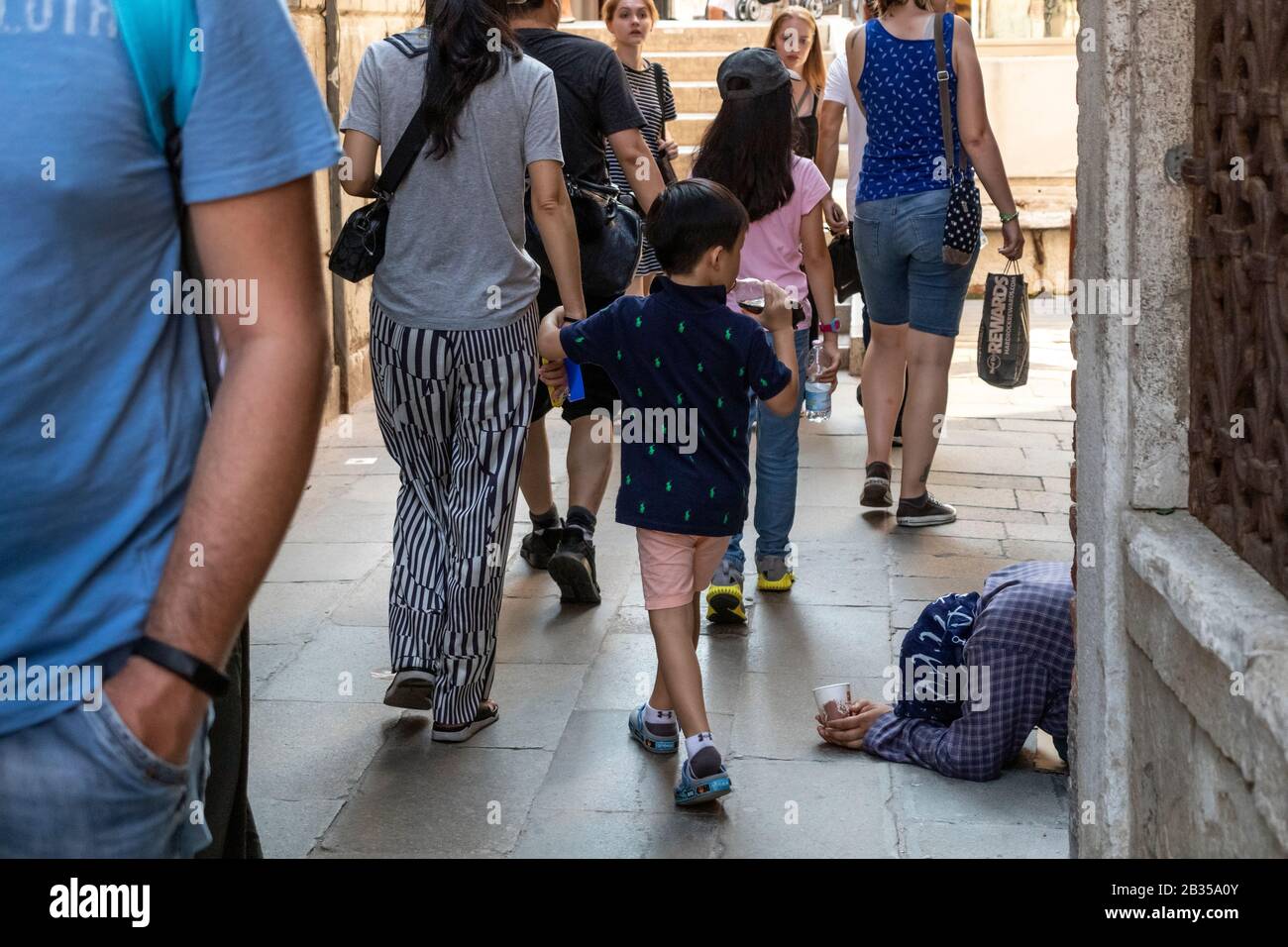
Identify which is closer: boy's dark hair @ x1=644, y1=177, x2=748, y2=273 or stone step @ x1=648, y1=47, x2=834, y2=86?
boy's dark hair @ x1=644, y1=177, x2=748, y2=273

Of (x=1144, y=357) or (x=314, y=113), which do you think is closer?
(x=314, y=113)

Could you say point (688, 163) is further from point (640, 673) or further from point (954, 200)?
point (640, 673)

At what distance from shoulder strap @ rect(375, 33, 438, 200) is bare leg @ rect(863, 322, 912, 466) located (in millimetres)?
2850

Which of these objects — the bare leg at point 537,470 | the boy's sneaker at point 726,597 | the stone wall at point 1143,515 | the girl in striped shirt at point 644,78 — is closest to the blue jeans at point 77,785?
the stone wall at point 1143,515

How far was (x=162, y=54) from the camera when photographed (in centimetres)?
153

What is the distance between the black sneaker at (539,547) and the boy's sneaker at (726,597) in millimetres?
806

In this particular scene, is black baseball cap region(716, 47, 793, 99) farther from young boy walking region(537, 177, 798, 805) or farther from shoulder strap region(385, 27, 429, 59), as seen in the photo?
young boy walking region(537, 177, 798, 805)

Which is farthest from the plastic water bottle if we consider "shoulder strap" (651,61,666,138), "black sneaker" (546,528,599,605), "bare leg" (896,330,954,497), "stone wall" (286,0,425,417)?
"stone wall" (286,0,425,417)

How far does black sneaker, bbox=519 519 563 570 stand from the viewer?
6.00 m

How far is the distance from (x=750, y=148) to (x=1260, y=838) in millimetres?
3785

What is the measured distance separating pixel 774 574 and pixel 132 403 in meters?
4.29
